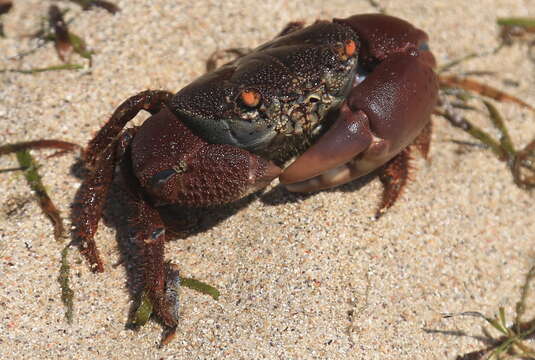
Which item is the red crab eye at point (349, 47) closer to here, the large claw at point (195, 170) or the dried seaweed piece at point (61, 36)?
the large claw at point (195, 170)

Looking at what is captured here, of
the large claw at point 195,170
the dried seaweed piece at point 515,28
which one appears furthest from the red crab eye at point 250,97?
the dried seaweed piece at point 515,28

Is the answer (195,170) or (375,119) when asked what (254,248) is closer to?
(195,170)

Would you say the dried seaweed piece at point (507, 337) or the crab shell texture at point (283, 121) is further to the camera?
the dried seaweed piece at point (507, 337)

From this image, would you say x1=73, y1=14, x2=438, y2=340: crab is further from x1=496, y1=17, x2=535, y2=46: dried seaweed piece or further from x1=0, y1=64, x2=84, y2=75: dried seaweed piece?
x1=496, y1=17, x2=535, y2=46: dried seaweed piece

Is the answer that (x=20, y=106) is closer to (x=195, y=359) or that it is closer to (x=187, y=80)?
(x=187, y=80)

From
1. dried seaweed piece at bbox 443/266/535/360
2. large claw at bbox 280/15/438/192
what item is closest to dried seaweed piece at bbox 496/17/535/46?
large claw at bbox 280/15/438/192

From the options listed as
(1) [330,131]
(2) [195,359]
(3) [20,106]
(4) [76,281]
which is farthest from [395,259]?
(3) [20,106]
